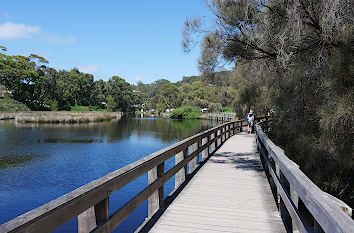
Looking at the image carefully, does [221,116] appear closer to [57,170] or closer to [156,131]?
[156,131]

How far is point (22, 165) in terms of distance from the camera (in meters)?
15.9

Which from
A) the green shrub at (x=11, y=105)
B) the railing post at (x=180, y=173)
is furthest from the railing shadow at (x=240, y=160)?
the green shrub at (x=11, y=105)

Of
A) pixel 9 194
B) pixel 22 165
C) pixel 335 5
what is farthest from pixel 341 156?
pixel 22 165

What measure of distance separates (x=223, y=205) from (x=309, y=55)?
5545 millimetres

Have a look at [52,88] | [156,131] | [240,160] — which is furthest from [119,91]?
[240,160]

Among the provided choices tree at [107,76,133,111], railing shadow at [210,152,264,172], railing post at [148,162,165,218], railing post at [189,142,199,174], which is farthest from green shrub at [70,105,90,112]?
railing post at [148,162,165,218]

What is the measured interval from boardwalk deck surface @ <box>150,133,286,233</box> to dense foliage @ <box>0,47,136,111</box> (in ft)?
201

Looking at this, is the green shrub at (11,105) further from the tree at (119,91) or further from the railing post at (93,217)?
the railing post at (93,217)

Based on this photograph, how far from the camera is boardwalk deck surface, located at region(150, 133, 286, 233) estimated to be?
161 inches

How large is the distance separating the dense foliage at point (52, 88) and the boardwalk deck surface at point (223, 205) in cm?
6118

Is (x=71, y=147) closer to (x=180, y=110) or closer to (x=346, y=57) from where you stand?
(x=346, y=57)

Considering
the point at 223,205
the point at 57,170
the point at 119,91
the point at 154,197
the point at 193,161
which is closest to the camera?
the point at 154,197

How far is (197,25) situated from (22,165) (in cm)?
1182

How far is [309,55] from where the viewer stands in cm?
869
